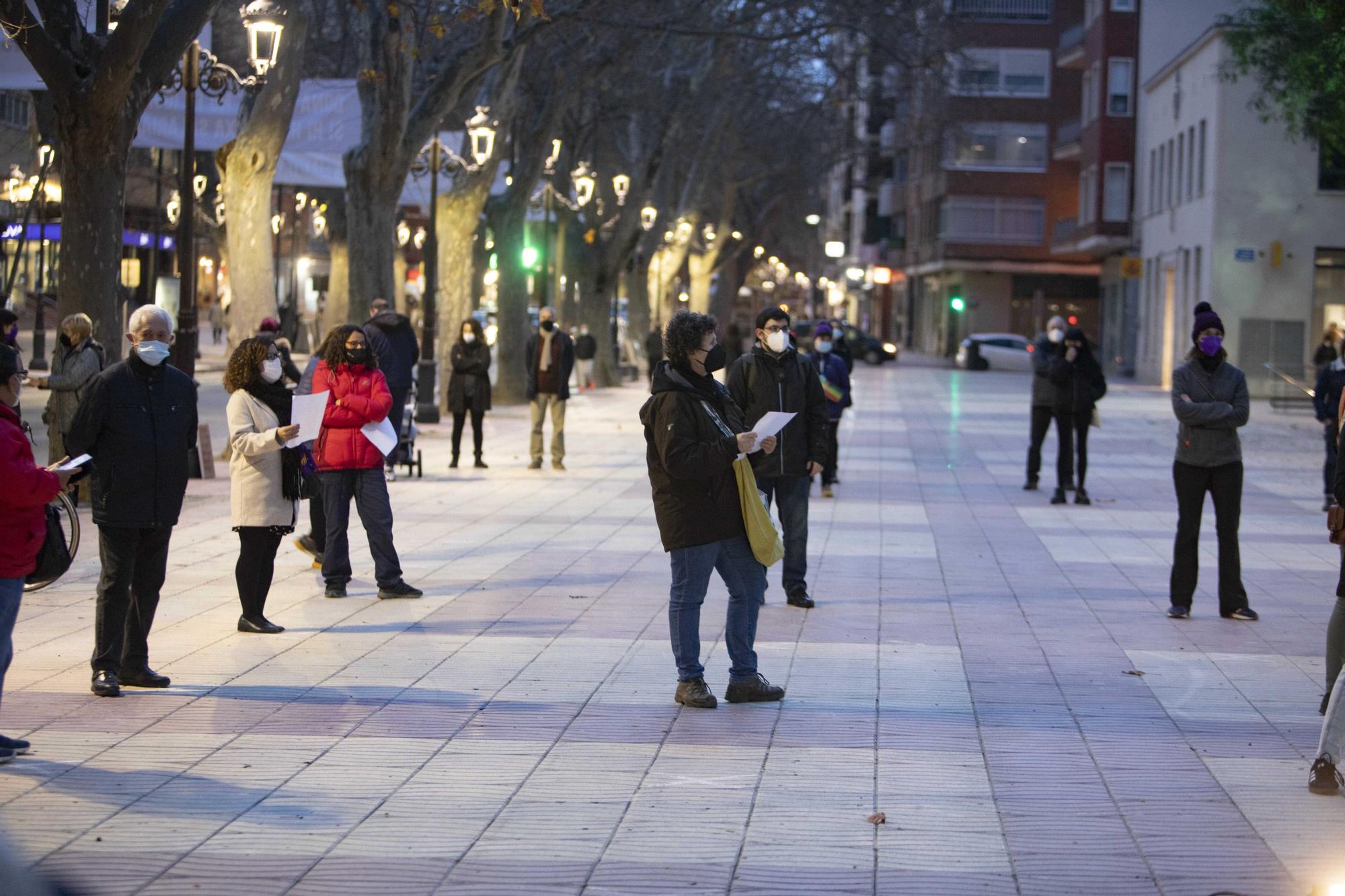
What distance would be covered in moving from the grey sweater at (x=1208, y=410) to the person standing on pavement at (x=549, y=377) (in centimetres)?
1024

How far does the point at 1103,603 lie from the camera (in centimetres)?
1146

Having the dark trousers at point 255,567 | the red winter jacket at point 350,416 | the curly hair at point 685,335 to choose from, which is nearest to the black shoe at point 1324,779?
the curly hair at point 685,335

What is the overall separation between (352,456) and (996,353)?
182 feet

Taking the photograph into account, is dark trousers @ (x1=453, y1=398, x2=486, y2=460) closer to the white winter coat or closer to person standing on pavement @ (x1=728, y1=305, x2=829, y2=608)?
person standing on pavement @ (x1=728, y1=305, x2=829, y2=608)

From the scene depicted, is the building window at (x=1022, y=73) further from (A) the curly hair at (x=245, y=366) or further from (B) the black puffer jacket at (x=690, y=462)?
(B) the black puffer jacket at (x=690, y=462)

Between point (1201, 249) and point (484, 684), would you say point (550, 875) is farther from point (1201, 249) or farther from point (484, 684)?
point (1201, 249)

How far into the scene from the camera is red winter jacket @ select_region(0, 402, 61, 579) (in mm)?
6469

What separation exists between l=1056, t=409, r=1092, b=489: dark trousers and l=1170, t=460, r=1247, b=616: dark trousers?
688cm

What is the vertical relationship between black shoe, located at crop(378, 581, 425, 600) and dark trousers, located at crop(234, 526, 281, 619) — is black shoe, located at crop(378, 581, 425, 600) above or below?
below

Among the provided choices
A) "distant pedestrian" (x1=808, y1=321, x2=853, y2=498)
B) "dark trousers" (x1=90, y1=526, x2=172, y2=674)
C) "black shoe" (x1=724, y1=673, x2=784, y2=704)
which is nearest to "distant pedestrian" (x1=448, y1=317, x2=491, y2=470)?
"distant pedestrian" (x1=808, y1=321, x2=853, y2=498)

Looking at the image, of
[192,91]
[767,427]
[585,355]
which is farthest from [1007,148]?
[767,427]

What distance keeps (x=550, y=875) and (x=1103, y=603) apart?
6715mm

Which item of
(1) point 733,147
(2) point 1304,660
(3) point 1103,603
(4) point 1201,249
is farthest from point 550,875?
(1) point 733,147

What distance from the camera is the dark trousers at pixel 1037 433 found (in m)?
18.5
